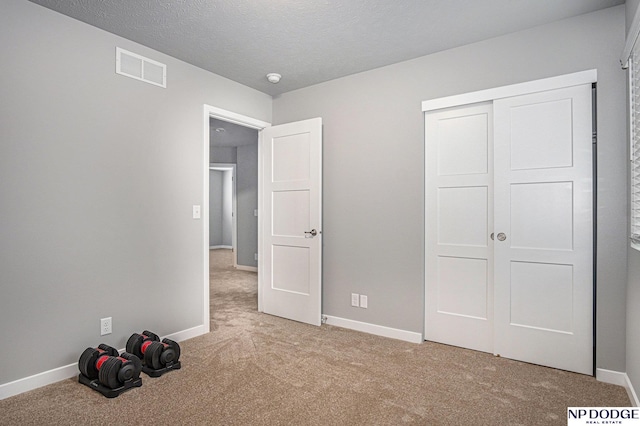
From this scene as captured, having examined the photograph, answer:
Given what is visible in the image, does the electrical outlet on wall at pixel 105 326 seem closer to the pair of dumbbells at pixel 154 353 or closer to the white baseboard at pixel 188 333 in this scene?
the pair of dumbbells at pixel 154 353

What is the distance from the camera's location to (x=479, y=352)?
3.05 m

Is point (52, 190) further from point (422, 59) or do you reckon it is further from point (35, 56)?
point (422, 59)

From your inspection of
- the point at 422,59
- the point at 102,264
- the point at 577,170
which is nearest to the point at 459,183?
the point at 577,170

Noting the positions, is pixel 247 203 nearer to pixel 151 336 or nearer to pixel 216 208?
pixel 216 208

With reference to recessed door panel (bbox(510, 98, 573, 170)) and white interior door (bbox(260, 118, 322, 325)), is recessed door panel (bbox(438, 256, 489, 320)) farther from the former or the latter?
white interior door (bbox(260, 118, 322, 325))

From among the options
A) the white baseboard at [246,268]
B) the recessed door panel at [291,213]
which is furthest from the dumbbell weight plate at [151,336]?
the white baseboard at [246,268]

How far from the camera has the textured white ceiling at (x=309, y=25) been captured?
2469mm

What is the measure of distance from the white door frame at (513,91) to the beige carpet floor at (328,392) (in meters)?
0.52

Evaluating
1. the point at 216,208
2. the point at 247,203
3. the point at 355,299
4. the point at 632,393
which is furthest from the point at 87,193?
the point at 216,208

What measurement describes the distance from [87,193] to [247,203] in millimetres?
4937

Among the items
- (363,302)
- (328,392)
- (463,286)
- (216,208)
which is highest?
(216,208)

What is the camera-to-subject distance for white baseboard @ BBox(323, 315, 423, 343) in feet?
11.0

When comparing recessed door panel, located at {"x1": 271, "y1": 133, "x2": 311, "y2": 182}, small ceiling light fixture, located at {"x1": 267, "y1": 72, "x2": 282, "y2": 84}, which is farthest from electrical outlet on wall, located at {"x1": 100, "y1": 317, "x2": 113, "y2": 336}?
small ceiling light fixture, located at {"x1": 267, "y1": 72, "x2": 282, "y2": 84}

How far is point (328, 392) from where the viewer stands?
238cm
